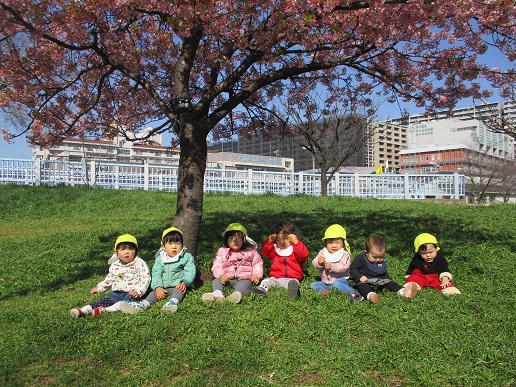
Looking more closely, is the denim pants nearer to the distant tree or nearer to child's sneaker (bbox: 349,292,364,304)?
child's sneaker (bbox: 349,292,364,304)

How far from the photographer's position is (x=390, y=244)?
6949mm

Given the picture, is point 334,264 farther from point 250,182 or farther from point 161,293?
point 250,182

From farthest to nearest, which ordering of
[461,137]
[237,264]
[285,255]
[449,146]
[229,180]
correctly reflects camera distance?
1. [449,146]
2. [461,137]
3. [229,180]
4. [285,255]
5. [237,264]

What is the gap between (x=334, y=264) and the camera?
490cm

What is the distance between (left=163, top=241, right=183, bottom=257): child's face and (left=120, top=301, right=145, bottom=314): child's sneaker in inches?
30.4

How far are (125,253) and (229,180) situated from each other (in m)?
13.4

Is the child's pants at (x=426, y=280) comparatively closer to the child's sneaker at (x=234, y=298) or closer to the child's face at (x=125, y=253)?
the child's sneaker at (x=234, y=298)

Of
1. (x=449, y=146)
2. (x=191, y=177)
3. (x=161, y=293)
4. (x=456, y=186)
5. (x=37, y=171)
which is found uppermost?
(x=449, y=146)

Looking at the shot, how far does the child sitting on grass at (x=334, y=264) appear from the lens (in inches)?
187

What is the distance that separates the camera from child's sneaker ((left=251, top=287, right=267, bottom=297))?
452 cm

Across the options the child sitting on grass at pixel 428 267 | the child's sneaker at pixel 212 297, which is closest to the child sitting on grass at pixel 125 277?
the child's sneaker at pixel 212 297

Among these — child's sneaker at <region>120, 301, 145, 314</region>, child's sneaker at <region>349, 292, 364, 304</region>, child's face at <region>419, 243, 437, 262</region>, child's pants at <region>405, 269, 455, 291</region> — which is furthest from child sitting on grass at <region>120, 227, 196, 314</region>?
child's face at <region>419, 243, 437, 262</region>

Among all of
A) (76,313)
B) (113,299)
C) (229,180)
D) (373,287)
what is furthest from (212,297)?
(229,180)

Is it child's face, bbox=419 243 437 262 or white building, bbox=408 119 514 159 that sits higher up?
white building, bbox=408 119 514 159
